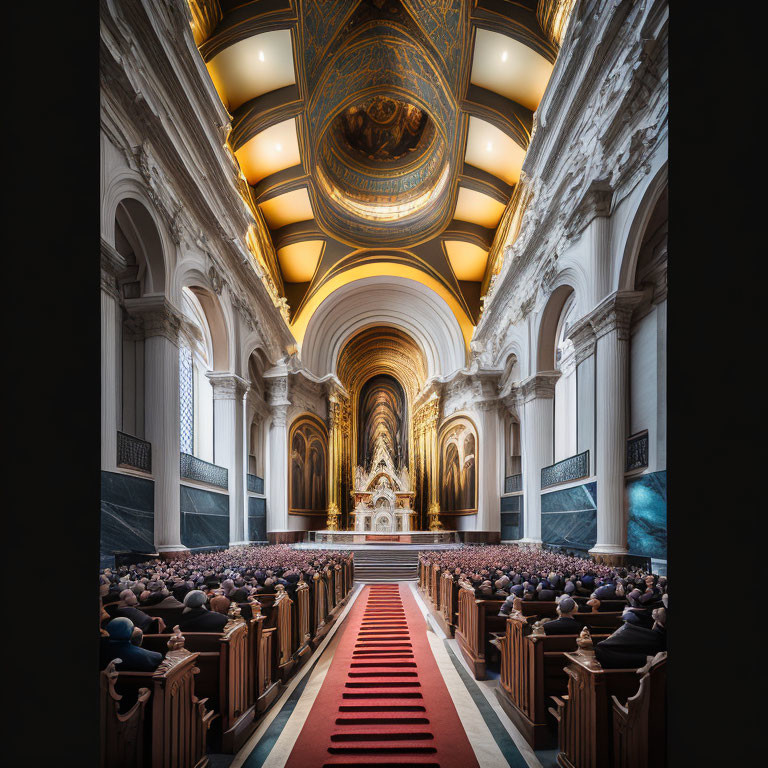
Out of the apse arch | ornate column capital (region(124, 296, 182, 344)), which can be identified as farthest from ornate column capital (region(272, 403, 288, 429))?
ornate column capital (region(124, 296, 182, 344))

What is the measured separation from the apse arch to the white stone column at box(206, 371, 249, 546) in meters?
8.10

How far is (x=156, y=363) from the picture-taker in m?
9.98

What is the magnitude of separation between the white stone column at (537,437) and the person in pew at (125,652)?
41.7 feet

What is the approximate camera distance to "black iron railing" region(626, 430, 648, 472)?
8.60m

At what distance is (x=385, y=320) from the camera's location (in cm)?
2486

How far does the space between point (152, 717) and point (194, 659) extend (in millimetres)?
373

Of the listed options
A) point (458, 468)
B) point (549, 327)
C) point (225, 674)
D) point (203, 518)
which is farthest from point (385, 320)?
point (225, 674)

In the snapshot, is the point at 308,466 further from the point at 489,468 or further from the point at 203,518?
the point at 203,518

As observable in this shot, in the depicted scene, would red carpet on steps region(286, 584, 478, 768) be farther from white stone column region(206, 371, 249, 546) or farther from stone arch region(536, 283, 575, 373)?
stone arch region(536, 283, 575, 373)

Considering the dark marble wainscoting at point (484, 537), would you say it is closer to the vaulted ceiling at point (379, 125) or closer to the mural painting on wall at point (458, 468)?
the mural painting on wall at point (458, 468)
